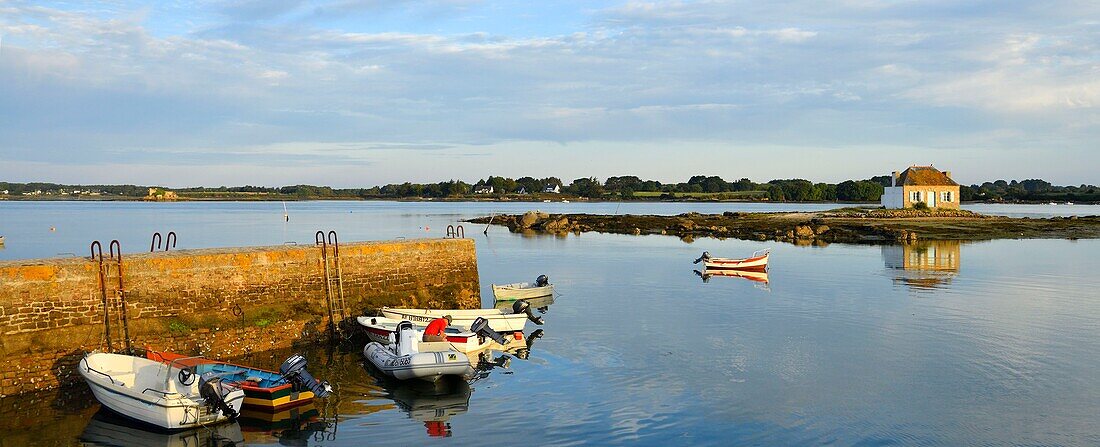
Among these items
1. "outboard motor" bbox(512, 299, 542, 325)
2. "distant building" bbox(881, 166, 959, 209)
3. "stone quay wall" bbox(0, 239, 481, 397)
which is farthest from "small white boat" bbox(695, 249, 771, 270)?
"distant building" bbox(881, 166, 959, 209)

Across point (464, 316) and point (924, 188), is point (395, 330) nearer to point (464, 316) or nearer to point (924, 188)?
point (464, 316)

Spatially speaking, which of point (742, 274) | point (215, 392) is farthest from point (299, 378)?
point (742, 274)

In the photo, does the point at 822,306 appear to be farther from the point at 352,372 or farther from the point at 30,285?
the point at 30,285

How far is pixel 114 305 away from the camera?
16.6 meters

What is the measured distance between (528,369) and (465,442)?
17.4ft

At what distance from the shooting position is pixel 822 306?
2781 centimetres

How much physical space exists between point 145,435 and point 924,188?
73869 mm

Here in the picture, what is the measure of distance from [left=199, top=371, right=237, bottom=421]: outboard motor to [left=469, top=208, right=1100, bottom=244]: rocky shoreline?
162ft

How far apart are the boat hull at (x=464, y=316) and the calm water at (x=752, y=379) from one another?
1.19 meters

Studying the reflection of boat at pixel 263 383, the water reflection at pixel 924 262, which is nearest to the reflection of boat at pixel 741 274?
the water reflection at pixel 924 262

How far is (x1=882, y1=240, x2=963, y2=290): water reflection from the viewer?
34.5 meters

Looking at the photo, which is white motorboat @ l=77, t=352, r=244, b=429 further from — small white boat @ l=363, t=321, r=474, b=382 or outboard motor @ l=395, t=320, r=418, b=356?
outboard motor @ l=395, t=320, r=418, b=356

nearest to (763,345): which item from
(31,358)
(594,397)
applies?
(594,397)

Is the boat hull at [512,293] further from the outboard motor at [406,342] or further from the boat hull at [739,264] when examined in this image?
the boat hull at [739,264]
